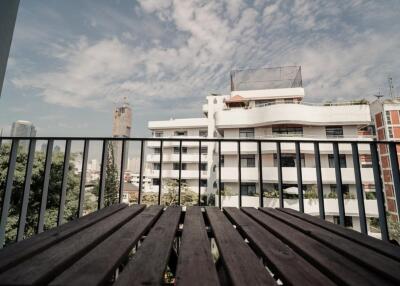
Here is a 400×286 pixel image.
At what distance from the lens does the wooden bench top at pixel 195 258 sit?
1.42ft

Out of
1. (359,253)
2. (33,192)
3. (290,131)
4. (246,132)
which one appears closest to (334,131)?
(290,131)

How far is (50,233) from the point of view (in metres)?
0.72

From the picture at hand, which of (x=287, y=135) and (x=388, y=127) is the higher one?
(x=388, y=127)

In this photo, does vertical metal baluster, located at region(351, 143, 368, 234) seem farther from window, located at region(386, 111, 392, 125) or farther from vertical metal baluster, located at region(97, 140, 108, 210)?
window, located at region(386, 111, 392, 125)

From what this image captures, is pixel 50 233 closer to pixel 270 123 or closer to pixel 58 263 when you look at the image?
pixel 58 263

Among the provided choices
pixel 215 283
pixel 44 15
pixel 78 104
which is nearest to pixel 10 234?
pixel 78 104

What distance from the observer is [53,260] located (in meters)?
0.49

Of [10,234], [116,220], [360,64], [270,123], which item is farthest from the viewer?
[360,64]

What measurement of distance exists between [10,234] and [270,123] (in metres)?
16.9

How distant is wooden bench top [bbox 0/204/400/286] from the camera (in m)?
0.43

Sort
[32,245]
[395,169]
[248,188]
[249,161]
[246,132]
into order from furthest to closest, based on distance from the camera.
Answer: [246,132]
[249,161]
[248,188]
[395,169]
[32,245]

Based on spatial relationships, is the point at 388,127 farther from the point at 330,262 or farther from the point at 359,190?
the point at 330,262

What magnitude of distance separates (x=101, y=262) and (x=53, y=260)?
11 cm

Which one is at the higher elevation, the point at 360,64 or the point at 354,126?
the point at 360,64
